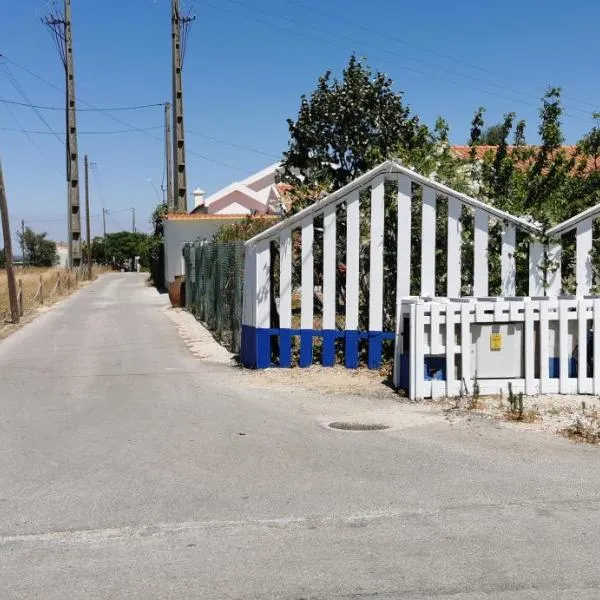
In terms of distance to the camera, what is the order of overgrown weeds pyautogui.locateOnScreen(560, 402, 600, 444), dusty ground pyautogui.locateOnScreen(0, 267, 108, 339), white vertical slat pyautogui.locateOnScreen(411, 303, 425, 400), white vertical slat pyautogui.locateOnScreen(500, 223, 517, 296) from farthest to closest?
dusty ground pyautogui.locateOnScreen(0, 267, 108, 339), white vertical slat pyautogui.locateOnScreen(500, 223, 517, 296), white vertical slat pyautogui.locateOnScreen(411, 303, 425, 400), overgrown weeds pyautogui.locateOnScreen(560, 402, 600, 444)

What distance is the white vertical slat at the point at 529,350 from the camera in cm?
887

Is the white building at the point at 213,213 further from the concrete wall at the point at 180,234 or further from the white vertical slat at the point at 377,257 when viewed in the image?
the white vertical slat at the point at 377,257

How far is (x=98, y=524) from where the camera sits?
16.8 ft

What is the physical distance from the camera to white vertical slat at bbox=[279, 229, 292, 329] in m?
10.7

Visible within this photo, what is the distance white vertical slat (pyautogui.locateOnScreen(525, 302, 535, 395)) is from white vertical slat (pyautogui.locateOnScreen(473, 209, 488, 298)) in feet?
5.36

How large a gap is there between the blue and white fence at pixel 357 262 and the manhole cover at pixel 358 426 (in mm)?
2824

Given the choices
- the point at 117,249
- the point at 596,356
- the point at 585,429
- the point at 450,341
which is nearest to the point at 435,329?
the point at 450,341

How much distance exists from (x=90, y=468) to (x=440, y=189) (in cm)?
615

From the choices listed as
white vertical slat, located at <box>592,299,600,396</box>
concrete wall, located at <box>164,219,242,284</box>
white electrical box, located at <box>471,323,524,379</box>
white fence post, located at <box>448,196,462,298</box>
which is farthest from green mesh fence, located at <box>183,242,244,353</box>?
concrete wall, located at <box>164,219,242,284</box>

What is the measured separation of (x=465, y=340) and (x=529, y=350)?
0.75m

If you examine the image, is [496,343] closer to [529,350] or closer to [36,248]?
[529,350]

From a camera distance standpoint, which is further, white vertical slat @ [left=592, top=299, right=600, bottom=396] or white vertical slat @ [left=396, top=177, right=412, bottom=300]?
white vertical slat @ [left=396, top=177, right=412, bottom=300]

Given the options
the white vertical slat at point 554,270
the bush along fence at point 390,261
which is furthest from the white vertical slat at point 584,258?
the white vertical slat at point 554,270

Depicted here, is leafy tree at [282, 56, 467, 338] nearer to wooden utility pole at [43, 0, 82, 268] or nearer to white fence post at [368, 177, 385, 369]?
white fence post at [368, 177, 385, 369]
